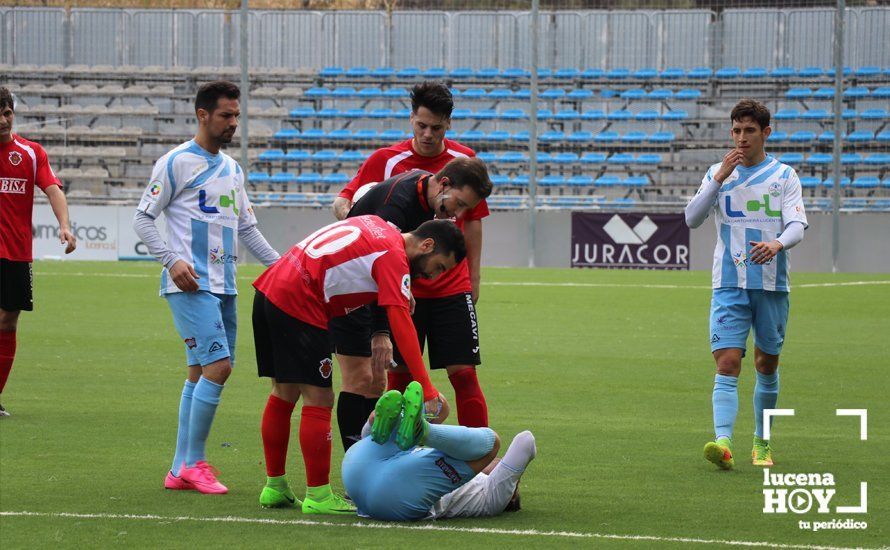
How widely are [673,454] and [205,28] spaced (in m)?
33.1

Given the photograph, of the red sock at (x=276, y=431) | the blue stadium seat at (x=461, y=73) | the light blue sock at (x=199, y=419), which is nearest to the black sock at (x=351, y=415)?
the red sock at (x=276, y=431)

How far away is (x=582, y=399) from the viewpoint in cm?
976

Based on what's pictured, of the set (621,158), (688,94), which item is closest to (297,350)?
(621,158)

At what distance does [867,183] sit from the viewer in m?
30.9

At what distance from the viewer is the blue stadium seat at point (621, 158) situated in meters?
33.4

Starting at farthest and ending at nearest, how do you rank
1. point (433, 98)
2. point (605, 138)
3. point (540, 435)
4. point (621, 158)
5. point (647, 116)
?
point (647, 116), point (605, 138), point (621, 158), point (540, 435), point (433, 98)

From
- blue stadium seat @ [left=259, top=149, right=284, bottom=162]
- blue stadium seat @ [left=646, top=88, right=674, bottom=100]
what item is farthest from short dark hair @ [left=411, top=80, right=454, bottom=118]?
blue stadium seat @ [left=646, top=88, right=674, bottom=100]

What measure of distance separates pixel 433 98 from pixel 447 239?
55.9 inches

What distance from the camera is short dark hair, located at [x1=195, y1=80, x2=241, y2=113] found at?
21.3 feet

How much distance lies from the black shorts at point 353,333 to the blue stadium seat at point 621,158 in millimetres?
27928

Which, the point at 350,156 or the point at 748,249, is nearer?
the point at 748,249

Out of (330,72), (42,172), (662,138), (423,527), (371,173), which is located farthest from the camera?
(330,72)

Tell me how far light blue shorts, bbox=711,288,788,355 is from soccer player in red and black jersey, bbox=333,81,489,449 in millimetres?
1484

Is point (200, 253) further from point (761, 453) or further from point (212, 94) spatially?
point (761, 453)
